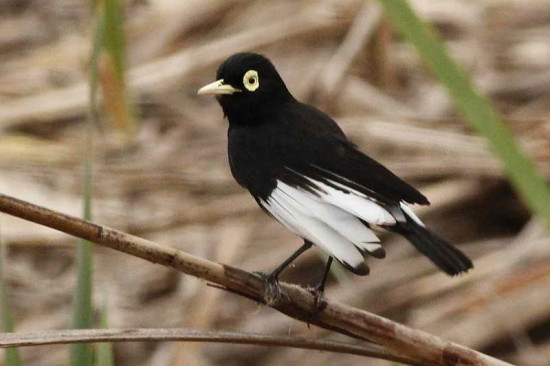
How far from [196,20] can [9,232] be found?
4.03 feet

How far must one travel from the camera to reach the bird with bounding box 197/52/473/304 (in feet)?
4.79

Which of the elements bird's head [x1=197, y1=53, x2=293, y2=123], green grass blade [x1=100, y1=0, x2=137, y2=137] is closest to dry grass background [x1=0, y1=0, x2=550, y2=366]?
green grass blade [x1=100, y1=0, x2=137, y2=137]

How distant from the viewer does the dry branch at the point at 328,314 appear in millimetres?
1460

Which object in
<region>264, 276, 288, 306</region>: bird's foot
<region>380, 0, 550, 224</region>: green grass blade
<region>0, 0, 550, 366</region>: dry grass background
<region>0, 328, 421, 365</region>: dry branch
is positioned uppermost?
<region>0, 0, 550, 366</region>: dry grass background

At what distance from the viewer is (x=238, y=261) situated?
10.7ft

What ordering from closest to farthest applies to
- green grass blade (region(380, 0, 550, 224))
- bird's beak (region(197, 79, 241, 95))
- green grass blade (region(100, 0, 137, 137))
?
green grass blade (region(380, 0, 550, 224)), bird's beak (region(197, 79, 241, 95)), green grass blade (region(100, 0, 137, 137))

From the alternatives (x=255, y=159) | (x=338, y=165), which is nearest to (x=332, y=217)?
(x=338, y=165)

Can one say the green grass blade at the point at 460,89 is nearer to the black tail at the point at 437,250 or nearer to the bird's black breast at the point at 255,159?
the black tail at the point at 437,250

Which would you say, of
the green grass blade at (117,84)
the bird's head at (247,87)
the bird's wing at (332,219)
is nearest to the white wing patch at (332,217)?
the bird's wing at (332,219)

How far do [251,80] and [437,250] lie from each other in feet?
1.42

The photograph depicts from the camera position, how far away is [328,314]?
5.41 feet

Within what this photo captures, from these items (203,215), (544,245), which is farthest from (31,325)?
(544,245)

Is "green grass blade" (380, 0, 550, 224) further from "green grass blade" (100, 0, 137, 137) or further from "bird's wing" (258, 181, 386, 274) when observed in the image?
"green grass blade" (100, 0, 137, 137)

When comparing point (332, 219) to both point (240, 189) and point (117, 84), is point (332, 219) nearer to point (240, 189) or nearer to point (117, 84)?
point (117, 84)
